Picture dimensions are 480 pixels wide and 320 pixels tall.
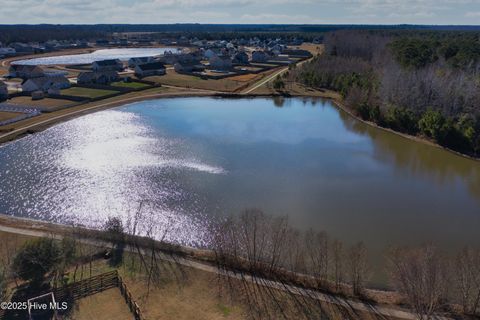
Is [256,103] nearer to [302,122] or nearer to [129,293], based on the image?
[302,122]

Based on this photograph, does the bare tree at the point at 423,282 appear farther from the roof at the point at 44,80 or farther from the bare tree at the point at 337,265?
the roof at the point at 44,80

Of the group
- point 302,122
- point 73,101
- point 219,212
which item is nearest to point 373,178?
point 219,212

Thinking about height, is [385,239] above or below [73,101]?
below

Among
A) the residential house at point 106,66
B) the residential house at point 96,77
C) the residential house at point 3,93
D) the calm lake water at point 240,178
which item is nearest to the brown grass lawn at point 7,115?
the calm lake water at point 240,178

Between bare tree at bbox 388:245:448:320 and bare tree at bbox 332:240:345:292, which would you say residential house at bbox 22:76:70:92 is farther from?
bare tree at bbox 388:245:448:320

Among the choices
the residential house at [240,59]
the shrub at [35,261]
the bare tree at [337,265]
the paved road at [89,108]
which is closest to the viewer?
the shrub at [35,261]
